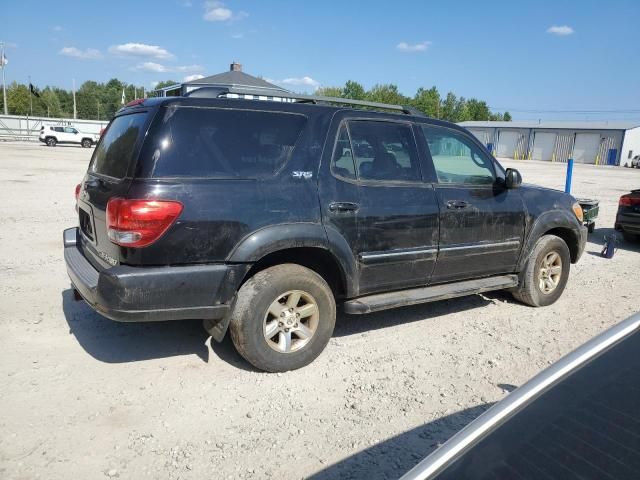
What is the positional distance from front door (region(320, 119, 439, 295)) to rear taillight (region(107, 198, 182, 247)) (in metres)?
1.16

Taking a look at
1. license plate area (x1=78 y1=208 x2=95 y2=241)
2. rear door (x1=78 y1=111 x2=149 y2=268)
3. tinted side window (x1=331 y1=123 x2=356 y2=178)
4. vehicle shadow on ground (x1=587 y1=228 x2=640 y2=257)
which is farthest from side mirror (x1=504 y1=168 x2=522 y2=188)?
vehicle shadow on ground (x1=587 y1=228 x2=640 y2=257)

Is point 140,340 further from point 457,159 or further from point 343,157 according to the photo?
point 457,159

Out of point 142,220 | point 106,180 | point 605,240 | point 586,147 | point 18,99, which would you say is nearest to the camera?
point 142,220

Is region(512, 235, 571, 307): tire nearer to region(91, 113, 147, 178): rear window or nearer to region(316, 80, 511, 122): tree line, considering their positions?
region(91, 113, 147, 178): rear window

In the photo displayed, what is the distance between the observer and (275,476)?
8.64ft

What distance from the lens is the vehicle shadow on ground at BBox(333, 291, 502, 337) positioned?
4.76 meters

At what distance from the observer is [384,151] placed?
426 centimetres

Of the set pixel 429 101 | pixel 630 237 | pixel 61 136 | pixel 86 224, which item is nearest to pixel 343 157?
pixel 86 224

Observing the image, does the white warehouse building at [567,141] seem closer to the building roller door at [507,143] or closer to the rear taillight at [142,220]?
the building roller door at [507,143]

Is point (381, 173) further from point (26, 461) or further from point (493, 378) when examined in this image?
point (26, 461)

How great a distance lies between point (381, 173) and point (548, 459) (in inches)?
121

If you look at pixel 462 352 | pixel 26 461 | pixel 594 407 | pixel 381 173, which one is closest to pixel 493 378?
pixel 462 352

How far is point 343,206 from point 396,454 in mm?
1811

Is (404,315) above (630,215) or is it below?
below
